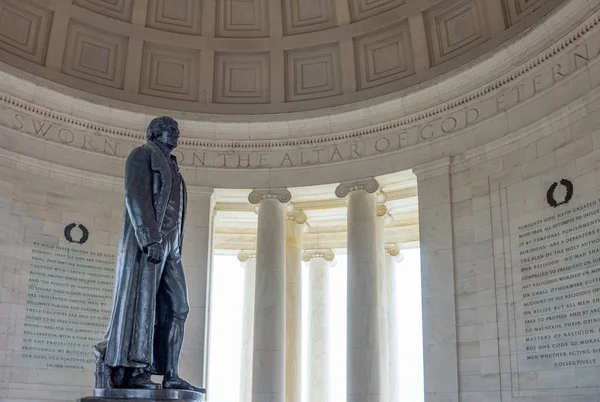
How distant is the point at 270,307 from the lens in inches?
932

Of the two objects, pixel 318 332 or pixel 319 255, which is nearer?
pixel 318 332

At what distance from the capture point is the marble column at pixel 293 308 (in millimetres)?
27172

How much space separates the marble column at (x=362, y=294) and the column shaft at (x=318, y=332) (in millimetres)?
7320

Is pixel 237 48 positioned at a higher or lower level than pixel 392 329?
higher

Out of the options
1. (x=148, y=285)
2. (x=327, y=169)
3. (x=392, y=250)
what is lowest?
(x=148, y=285)

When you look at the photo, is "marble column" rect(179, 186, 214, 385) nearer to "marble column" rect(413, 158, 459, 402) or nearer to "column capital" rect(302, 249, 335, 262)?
"marble column" rect(413, 158, 459, 402)

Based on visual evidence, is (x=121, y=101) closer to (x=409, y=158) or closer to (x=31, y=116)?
(x=31, y=116)

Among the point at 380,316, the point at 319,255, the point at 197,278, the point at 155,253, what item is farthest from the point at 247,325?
the point at 155,253

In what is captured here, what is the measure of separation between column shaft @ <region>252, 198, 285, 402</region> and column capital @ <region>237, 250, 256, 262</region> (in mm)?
7333

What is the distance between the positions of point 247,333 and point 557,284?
15666 mm

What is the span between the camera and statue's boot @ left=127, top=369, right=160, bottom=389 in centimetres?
995

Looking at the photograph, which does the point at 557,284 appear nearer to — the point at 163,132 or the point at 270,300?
the point at 270,300

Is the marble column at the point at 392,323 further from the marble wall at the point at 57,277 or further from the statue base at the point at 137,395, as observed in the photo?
the statue base at the point at 137,395

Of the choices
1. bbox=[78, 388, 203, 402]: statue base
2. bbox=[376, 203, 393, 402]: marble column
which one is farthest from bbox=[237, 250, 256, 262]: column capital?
bbox=[78, 388, 203, 402]: statue base
